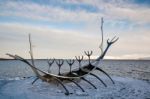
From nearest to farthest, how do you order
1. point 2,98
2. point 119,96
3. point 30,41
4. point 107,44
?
point 2,98 < point 119,96 < point 30,41 < point 107,44

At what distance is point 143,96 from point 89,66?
6.48 metres

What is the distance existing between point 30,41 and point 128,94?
10521 millimetres

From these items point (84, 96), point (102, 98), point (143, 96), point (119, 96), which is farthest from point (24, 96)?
point (143, 96)

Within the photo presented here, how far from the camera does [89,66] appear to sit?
25.9 m

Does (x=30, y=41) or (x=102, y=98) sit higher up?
(x=30, y=41)

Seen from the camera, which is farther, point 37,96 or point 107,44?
point 107,44

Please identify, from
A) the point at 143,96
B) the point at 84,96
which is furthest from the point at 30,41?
the point at 143,96

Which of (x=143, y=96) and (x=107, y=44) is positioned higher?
(x=107, y=44)

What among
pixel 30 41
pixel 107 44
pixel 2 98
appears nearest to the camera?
pixel 2 98

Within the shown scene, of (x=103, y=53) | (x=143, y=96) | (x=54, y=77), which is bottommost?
(x=143, y=96)

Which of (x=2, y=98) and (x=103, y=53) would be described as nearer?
(x=2, y=98)

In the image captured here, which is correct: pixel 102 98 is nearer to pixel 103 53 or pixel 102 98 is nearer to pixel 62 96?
pixel 62 96

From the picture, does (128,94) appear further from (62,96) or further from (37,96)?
(37,96)

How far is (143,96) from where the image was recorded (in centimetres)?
2180
